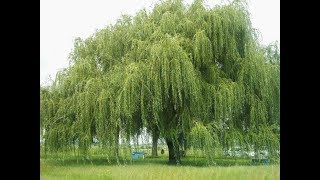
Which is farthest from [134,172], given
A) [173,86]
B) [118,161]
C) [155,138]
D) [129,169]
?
[173,86]

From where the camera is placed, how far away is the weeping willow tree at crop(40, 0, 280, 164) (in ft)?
23.3

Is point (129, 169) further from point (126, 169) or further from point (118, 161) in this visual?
point (118, 161)

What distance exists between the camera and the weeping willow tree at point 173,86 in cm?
711

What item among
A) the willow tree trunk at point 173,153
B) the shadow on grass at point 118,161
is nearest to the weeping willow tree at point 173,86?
the willow tree trunk at point 173,153

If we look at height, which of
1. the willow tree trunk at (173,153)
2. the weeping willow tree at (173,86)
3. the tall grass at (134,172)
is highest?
the weeping willow tree at (173,86)

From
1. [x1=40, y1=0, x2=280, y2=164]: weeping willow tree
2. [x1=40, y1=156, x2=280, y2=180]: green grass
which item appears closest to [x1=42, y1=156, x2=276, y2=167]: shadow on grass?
[x1=40, y1=156, x2=280, y2=180]: green grass

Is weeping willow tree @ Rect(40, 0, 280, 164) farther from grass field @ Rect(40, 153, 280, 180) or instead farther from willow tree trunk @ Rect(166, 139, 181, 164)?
grass field @ Rect(40, 153, 280, 180)

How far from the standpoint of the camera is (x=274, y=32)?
761cm

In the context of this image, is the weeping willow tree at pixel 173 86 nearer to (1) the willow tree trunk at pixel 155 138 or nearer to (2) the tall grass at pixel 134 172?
(1) the willow tree trunk at pixel 155 138
